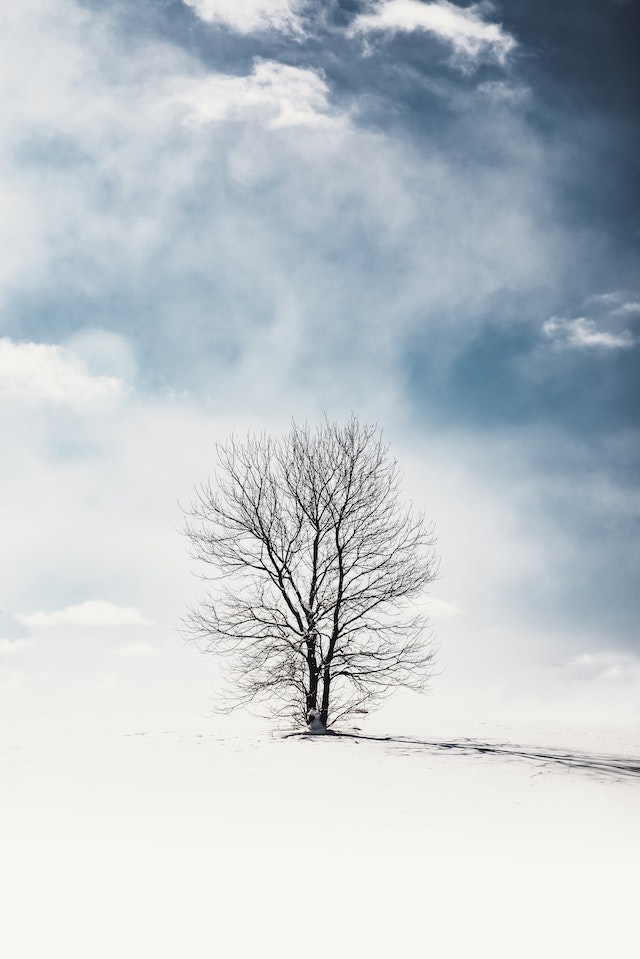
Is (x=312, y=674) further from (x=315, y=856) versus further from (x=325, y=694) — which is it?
(x=315, y=856)

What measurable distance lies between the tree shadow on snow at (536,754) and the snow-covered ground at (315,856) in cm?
28

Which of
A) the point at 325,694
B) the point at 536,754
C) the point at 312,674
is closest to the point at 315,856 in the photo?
the point at 536,754

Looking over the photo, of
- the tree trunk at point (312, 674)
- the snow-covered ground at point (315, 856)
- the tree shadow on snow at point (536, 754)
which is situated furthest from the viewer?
the tree trunk at point (312, 674)

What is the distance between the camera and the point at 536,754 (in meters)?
14.9

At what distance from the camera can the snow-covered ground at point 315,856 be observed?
5.02 metres

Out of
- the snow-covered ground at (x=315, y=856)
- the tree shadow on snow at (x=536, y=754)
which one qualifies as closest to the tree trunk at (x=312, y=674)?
the tree shadow on snow at (x=536, y=754)

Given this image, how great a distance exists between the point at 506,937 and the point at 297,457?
1642 centimetres

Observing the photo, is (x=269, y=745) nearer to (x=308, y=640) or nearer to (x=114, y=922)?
(x=308, y=640)

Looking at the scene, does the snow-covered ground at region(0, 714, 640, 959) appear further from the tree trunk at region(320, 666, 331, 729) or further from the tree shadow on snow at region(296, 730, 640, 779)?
the tree trunk at region(320, 666, 331, 729)

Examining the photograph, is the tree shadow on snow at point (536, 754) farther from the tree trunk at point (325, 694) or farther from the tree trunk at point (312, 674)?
the tree trunk at point (312, 674)

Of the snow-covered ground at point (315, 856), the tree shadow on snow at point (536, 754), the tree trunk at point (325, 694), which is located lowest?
the snow-covered ground at point (315, 856)

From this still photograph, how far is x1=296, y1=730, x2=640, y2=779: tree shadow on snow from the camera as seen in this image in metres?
13.1

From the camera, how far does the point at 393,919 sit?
17.5 feet

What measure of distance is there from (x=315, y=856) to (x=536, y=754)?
9614 mm
